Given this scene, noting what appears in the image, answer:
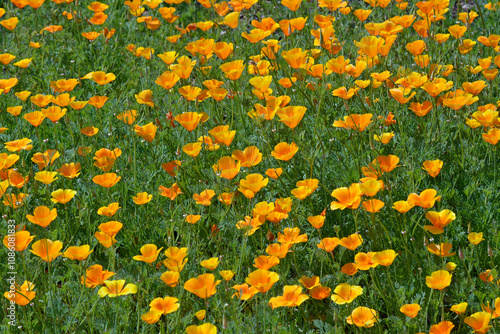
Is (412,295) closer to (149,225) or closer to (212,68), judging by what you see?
→ (149,225)

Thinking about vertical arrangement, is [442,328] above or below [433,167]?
below

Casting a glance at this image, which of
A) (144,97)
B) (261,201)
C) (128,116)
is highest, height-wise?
(144,97)

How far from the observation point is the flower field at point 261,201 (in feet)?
6.19

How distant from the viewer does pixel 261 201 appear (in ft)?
8.10

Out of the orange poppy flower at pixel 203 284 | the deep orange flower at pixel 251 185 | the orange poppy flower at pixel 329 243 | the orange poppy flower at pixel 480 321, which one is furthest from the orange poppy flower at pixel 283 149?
the orange poppy flower at pixel 480 321

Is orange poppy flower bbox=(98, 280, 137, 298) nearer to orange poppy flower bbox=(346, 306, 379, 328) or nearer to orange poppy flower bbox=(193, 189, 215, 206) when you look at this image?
orange poppy flower bbox=(193, 189, 215, 206)

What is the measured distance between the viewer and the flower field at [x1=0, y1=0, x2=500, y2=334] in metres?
1.89

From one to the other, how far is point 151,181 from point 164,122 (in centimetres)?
49

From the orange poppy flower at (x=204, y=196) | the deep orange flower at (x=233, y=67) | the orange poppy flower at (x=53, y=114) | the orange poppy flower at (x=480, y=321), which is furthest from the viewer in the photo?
the deep orange flower at (x=233, y=67)

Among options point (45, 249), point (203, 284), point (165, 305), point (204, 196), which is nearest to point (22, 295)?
point (45, 249)

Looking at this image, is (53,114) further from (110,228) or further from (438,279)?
(438,279)

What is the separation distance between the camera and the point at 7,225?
2.34 metres

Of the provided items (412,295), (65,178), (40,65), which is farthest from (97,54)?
(412,295)

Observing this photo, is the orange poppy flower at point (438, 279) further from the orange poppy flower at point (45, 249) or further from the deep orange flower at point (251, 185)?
the orange poppy flower at point (45, 249)
